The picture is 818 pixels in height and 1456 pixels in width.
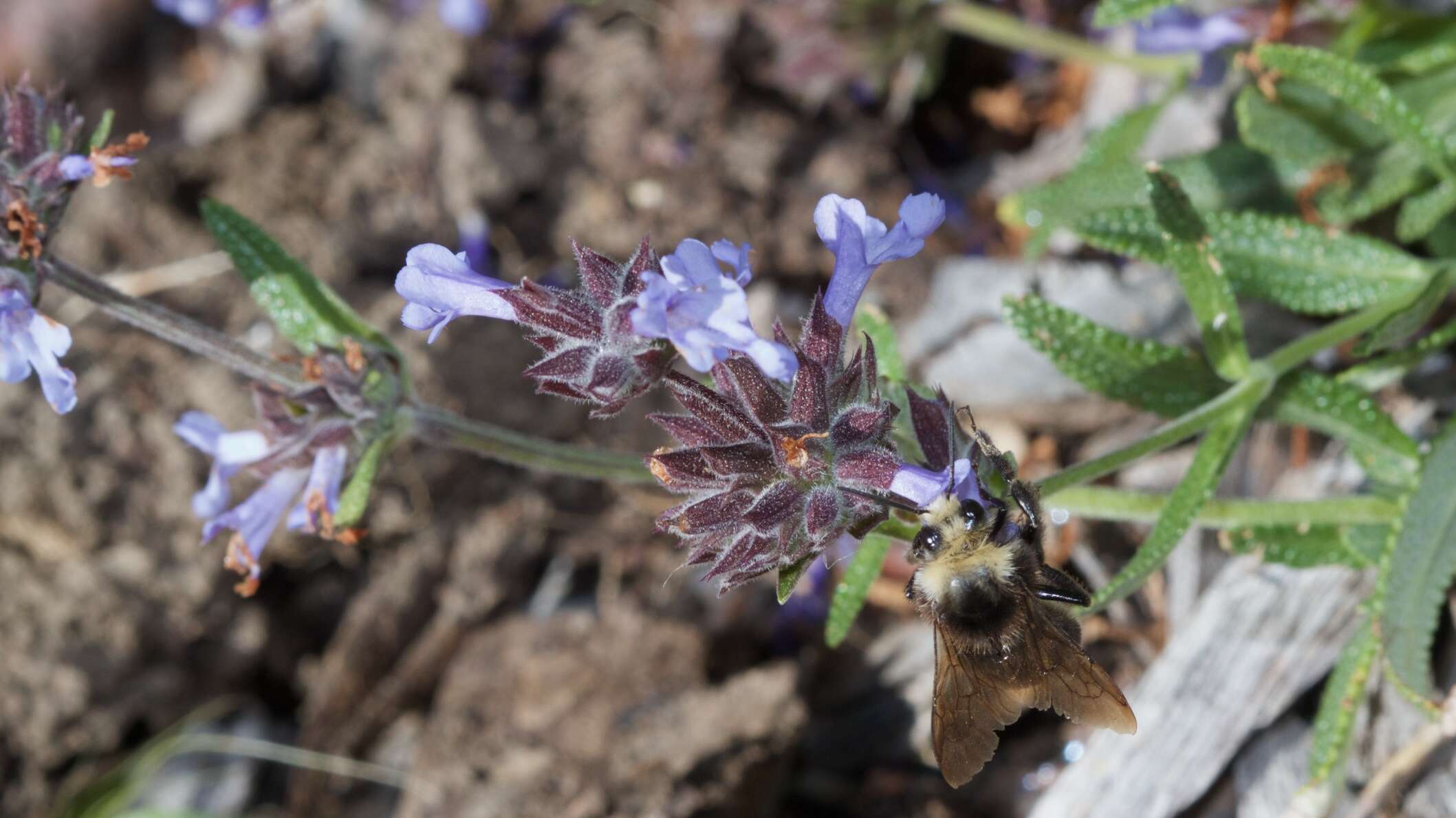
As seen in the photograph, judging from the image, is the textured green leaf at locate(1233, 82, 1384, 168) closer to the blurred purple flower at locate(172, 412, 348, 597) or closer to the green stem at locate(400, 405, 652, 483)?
the green stem at locate(400, 405, 652, 483)

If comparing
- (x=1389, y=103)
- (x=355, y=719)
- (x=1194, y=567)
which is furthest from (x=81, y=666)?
(x=1389, y=103)

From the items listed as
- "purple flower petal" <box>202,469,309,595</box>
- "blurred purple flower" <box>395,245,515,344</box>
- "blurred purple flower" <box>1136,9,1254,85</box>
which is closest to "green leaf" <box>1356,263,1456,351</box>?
"blurred purple flower" <box>1136,9,1254,85</box>

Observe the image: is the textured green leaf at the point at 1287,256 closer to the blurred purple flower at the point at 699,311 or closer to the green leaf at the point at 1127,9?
the green leaf at the point at 1127,9

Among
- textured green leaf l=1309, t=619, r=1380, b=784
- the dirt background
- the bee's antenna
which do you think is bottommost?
the dirt background

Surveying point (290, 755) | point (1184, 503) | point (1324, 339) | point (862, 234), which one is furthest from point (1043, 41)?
point (290, 755)

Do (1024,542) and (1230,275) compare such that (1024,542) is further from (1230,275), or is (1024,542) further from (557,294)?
(1230,275)

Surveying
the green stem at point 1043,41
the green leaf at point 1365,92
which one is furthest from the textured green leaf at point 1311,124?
the green stem at point 1043,41
